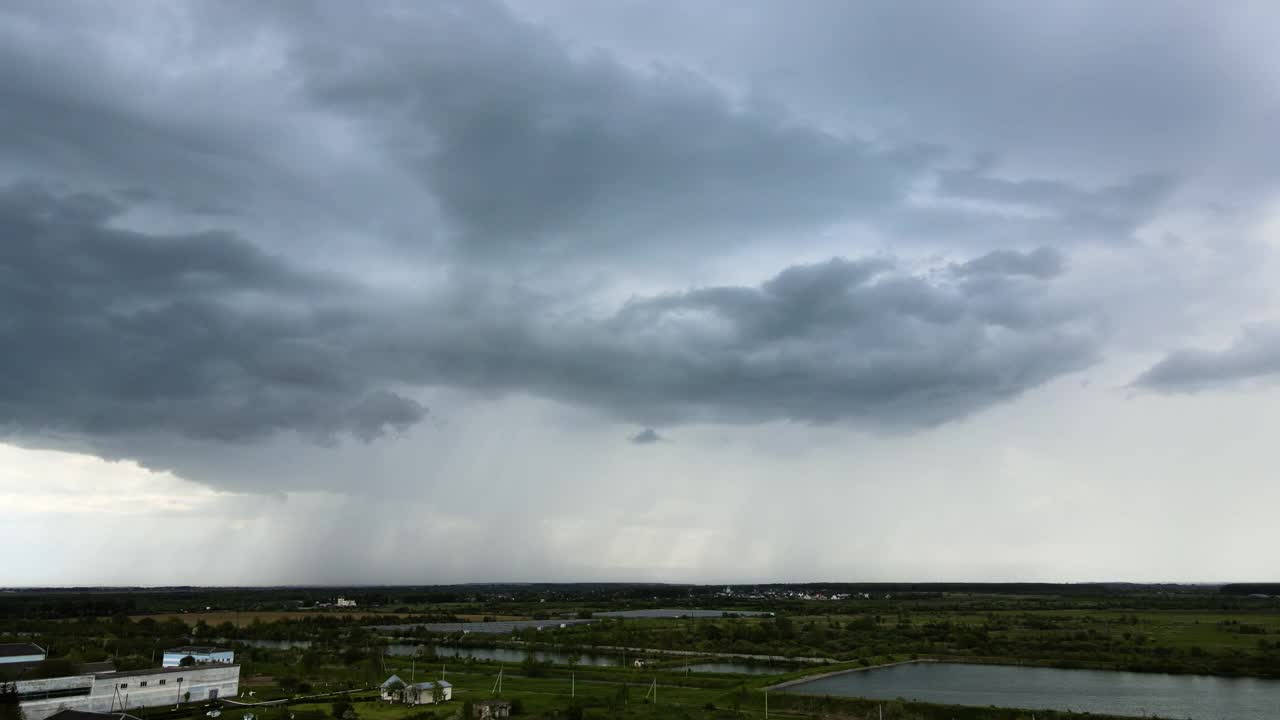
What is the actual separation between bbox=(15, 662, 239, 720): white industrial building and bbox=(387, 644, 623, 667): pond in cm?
3285

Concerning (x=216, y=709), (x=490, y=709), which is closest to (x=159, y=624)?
(x=216, y=709)

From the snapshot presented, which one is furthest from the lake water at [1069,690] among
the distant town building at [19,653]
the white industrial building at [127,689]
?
the distant town building at [19,653]

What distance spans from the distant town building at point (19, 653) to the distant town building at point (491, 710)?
34.7 meters

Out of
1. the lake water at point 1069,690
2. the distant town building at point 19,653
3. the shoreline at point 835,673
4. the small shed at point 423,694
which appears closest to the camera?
the small shed at point 423,694

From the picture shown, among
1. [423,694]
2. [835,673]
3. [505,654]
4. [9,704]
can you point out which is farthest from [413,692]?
[835,673]

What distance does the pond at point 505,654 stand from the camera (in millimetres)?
90562

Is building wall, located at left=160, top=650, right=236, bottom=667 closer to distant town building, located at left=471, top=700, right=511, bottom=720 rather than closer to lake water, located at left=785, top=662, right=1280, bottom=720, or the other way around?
distant town building, located at left=471, top=700, right=511, bottom=720

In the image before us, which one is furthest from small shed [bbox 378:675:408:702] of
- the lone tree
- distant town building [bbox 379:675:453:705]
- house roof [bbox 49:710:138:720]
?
the lone tree

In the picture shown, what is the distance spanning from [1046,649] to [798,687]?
39.6 meters

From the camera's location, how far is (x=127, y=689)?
55.5 m

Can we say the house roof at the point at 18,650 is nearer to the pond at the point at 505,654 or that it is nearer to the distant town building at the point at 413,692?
the distant town building at the point at 413,692

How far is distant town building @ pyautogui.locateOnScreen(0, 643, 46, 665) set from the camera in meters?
59.2

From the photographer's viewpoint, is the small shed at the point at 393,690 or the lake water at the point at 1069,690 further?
the lake water at the point at 1069,690

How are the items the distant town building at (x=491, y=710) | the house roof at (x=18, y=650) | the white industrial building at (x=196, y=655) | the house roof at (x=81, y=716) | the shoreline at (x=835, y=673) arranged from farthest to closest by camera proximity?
the white industrial building at (x=196, y=655)
the shoreline at (x=835, y=673)
the house roof at (x=18, y=650)
the distant town building at (x=491, y=710)
the house roof at (x=81, y=716)
